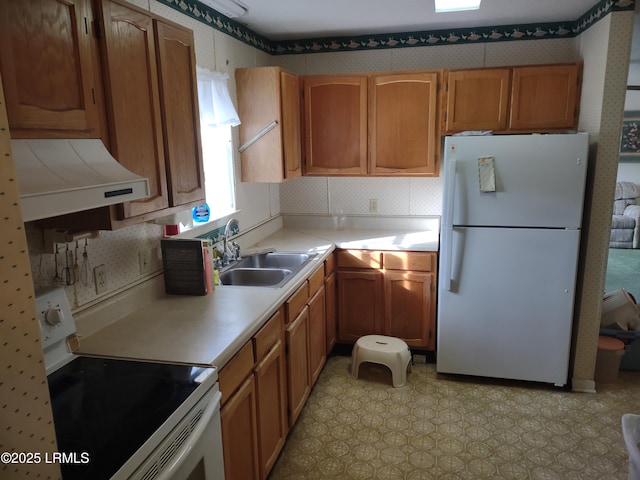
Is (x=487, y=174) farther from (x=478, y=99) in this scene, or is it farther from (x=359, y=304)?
(x=359, y=304)

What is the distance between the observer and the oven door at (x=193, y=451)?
118 cm

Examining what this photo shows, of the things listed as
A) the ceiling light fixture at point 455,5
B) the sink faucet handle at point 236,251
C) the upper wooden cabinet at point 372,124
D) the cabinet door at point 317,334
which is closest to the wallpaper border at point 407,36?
the upper wooden cabinet at point 372,124

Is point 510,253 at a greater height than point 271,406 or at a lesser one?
greater

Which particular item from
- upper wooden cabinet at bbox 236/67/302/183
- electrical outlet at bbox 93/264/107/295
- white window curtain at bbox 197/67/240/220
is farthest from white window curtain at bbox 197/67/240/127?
electrical outlet at bbox 93/264/107/295

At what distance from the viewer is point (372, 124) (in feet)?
11.0

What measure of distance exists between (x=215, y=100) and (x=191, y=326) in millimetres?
1454

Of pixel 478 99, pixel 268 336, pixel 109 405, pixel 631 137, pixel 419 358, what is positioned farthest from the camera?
pixel 631 137

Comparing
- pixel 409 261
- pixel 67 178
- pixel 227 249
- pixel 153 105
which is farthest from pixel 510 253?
pixel 67 178

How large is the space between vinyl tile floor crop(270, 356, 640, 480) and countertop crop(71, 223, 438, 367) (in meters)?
0.84

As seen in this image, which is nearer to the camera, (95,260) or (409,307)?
(95,260)

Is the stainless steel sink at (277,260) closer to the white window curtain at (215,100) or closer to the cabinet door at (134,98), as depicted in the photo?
the white window curtain at (215,100)

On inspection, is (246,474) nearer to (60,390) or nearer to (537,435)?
(60,390)

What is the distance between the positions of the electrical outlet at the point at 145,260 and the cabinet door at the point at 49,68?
840 millimetres

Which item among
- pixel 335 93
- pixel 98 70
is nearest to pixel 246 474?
pixel 98 70
